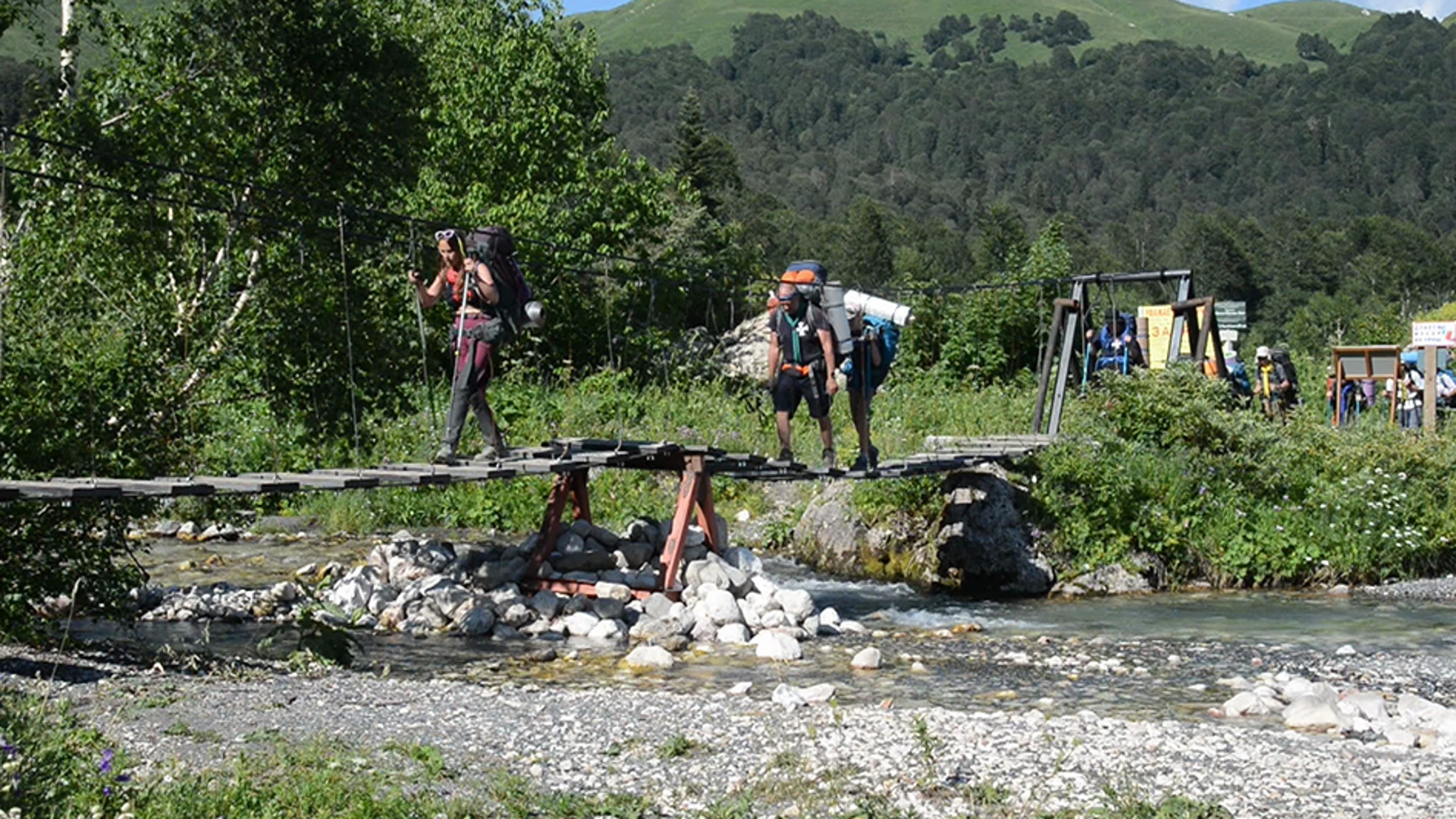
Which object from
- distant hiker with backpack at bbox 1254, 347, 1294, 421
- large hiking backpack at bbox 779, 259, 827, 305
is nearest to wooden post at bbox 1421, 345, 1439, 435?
distant hiker with backpack at bbox 1254, 347, 1294, 421

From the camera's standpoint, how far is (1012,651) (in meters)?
12.0

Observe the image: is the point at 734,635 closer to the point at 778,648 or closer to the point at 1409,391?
the point at 778,648

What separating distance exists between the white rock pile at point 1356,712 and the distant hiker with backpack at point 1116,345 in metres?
10.3

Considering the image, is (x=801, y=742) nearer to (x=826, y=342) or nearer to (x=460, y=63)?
(x=826, y=342)

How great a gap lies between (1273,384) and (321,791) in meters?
20.4

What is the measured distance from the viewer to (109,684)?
28.4ft

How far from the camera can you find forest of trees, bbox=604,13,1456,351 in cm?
8631

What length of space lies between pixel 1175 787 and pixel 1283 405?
57.7 ft

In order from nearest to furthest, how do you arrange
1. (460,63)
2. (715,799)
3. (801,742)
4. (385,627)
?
(715,799) → (801,742) → (385,627) → (460,63)

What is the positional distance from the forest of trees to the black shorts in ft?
130

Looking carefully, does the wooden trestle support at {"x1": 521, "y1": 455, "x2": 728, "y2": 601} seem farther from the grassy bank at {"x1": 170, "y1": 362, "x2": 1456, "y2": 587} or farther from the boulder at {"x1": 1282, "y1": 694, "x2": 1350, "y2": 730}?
the boulder at {"x1": 1282, "y1": 694, "x2": 1350, "y2": 730}

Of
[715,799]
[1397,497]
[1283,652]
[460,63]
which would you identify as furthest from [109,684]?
[460,63]

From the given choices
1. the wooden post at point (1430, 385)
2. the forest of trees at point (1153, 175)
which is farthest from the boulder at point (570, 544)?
the forest of trees at point (1153, 175)

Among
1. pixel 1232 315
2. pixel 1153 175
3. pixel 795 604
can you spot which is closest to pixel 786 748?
pixel 795 604
